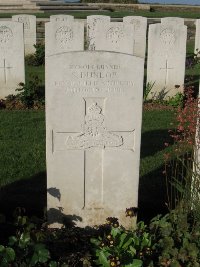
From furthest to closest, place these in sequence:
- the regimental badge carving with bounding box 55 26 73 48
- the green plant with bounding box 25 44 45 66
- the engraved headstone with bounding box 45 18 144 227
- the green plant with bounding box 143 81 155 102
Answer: the green plant with bounding box 25 44 45 66 → the regimental badge carving with bounding box 55 26 73 48 → the green plant with bounding box 143 81 155 102 → the engraved headstone with bounding box 45 18 144 227

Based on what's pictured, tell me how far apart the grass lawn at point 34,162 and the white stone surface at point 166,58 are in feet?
4.88

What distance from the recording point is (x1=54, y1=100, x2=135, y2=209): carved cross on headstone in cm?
414

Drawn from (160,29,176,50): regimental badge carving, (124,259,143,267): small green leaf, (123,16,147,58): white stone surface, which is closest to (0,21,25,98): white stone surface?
(160,29,176,50): regimental badge carving

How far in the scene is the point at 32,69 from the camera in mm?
13594

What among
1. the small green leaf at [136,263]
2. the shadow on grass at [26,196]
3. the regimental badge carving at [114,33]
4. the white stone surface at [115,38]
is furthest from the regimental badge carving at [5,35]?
the small green leaf at [136,263]

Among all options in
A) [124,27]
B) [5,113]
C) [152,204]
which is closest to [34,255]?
[152,204]

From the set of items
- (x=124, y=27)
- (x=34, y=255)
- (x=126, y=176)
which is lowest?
(x=34, y=255)

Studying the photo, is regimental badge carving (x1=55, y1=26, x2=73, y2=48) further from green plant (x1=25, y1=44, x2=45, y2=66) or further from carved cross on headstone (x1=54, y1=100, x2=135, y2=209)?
carved cross on headstone (x1=54, y1=100, x2=135, y2=209)

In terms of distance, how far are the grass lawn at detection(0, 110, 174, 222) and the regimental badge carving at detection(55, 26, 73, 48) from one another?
2.03 m

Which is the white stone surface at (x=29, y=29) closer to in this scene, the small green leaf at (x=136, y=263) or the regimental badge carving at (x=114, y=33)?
the regimental badge carving at (x=114, y=33)

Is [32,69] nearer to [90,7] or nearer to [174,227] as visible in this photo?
[174,227]

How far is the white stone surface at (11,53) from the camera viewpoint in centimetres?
909

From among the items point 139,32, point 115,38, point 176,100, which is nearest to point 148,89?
point 176,100

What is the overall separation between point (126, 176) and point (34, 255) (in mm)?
1416
